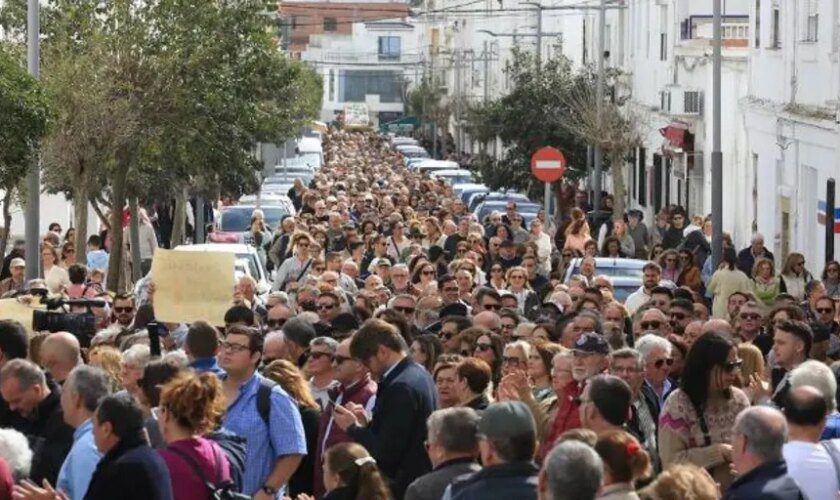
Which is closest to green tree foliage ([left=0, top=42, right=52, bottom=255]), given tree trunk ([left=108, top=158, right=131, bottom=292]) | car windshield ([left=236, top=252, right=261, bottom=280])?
car windshield ([left=236, top=252, right=261, bottom=280])

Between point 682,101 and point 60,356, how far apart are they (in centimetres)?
3877

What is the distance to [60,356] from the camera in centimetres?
1267

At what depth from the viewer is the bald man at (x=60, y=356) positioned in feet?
41.6

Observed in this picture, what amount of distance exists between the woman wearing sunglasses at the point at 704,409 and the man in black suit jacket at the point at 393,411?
48.6 inches

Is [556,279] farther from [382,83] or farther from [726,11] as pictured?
[382,83]

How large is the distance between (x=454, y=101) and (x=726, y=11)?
60.1 metres

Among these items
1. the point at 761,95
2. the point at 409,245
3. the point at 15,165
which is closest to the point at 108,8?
the point at 409,245

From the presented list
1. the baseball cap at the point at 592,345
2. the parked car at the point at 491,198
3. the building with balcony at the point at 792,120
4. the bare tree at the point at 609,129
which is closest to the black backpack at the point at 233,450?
the baseball cap at the point at 592,345

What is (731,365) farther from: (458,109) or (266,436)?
(458,109)

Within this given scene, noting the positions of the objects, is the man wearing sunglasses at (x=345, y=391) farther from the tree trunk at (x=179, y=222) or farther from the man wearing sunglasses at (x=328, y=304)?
the tree trunk at (x=179, y=222)

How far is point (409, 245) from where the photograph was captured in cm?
2970

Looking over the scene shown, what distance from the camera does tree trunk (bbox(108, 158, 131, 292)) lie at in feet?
101

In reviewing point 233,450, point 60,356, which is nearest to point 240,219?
point 60,356

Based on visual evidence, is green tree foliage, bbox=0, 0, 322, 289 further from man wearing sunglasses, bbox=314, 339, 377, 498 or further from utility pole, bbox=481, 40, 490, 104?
utility pole, bbox=481, 40, 490, 104
